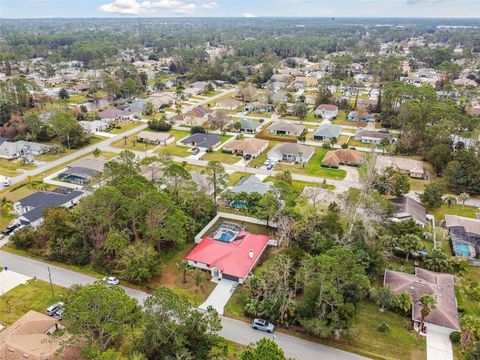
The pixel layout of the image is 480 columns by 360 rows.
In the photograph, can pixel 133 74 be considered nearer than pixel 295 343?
No

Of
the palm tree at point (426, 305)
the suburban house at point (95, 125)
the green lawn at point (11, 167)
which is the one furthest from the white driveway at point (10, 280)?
the suburban house at point (95, 125)

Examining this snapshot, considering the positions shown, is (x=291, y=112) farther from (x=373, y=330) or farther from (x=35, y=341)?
(x=35, y=341)

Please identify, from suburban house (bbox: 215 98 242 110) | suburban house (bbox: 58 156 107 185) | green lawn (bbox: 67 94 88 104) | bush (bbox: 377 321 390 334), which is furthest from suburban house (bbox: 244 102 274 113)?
bush (bbox: 377 321 390 334)

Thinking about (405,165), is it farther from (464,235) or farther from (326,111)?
(326,111)

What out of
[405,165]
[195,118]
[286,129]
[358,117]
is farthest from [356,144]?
[195,118]

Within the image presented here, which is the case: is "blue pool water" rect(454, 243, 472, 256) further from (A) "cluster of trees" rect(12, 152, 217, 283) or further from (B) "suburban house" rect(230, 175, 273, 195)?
(A) "cluster of trees" rect(12, 152, 217, 283)

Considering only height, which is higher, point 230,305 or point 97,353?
point 97,353

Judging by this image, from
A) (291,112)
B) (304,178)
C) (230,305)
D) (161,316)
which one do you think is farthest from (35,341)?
(291,112)
